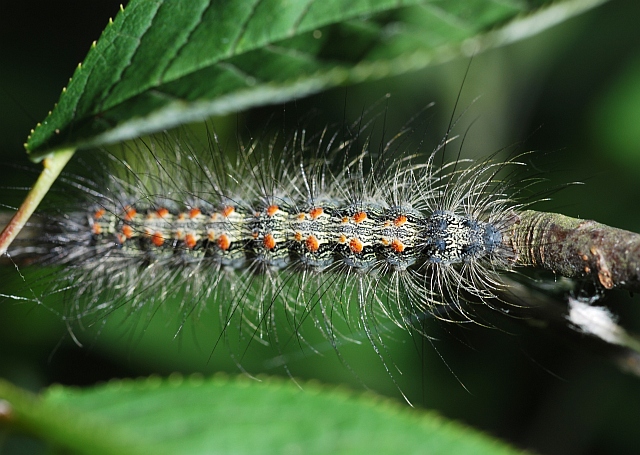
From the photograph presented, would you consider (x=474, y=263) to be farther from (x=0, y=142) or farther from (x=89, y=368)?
(x=0, y=142)

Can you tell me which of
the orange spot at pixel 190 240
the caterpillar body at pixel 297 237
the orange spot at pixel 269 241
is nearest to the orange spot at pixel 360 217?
the caterpillar body at pixel 297 237

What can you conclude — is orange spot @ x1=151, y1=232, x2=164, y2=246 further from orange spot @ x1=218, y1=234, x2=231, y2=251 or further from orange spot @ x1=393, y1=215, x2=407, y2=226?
orange spot @ x1=393, y1=215, x2=407, y2=226

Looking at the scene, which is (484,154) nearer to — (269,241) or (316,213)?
(316,213)

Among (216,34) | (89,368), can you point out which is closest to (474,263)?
(216,34)

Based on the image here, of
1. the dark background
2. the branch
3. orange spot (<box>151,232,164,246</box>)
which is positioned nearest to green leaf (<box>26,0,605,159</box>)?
the branch

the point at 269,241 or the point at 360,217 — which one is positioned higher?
the point at 360,217

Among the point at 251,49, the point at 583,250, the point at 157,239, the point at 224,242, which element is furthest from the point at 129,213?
the point at 583,250
